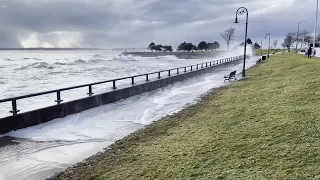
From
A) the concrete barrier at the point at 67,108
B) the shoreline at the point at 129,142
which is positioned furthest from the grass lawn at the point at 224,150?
the concrete barrier at the point at 67,108

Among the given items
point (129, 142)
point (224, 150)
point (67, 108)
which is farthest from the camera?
point (67, 108)

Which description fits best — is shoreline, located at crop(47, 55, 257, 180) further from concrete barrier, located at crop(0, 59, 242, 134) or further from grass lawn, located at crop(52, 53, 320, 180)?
concrete barrier, located at crop(0, 59, 242, 134)

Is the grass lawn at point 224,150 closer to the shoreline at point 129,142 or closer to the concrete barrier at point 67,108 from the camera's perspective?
the shoreline at point 129,142

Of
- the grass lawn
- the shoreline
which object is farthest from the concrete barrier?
the grass lawn

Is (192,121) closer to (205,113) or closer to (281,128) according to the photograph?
(205,113)

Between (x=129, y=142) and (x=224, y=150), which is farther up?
(x=224, y=150)

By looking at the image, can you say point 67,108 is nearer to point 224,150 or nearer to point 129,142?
Result: point 129,142

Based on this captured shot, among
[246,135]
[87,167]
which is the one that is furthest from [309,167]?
[87,167]

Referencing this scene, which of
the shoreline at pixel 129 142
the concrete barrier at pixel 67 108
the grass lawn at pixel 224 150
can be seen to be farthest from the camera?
the concrete barrier at pixel 67 108

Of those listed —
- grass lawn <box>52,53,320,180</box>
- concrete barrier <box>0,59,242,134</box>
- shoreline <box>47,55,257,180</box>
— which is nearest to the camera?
grass lawn <box>52,53,320,180</box>

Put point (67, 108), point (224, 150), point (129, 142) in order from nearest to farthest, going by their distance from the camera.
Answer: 1. point (224, 150)
2. point (129, 142)
3. point (67, 108)

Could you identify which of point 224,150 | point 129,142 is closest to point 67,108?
point 129,142

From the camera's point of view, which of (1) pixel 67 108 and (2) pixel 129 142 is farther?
(1) pixel 67 108

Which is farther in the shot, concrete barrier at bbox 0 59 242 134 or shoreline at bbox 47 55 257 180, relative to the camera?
concrete barrier at bbox 0 59 242 134
